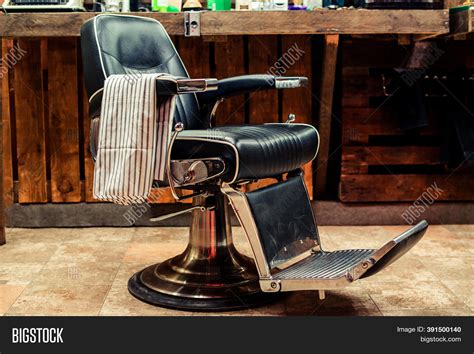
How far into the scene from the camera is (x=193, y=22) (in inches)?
138

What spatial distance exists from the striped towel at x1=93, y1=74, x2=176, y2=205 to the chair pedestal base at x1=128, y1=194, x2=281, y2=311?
39cm

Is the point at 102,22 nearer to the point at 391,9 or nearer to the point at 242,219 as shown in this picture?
the point at 242,219

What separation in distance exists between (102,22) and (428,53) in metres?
2.00

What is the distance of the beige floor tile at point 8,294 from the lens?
2727 mm

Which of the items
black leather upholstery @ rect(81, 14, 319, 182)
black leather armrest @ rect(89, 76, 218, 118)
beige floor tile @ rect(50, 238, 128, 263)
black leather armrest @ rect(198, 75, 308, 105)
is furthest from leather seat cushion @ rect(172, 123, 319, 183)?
beige floor tile @ rect(50, 238, 128, 263)

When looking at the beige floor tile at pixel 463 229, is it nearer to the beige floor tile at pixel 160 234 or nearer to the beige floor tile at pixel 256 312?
the beige floor tile at pixel 160 234

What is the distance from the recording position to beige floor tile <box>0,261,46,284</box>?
306 cm

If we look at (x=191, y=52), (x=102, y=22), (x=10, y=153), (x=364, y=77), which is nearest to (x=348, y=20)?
(x=364, y=77)

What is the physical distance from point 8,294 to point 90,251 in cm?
72

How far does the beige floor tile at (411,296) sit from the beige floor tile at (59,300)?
1.08m

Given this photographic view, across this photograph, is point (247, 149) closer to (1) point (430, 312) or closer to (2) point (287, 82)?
(2) point (287, 82)

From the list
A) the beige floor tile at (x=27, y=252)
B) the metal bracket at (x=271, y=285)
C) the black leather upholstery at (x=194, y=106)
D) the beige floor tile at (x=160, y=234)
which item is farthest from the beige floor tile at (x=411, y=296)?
the beige floor tile at (x=27, y=252)

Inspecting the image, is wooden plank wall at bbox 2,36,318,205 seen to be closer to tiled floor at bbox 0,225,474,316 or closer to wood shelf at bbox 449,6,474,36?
tiled floor at bbox 0,225,474,316

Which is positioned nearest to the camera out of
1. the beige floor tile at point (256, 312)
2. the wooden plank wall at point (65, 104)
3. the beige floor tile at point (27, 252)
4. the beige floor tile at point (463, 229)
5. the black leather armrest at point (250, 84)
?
the beige floor tile at point (256, 312)
